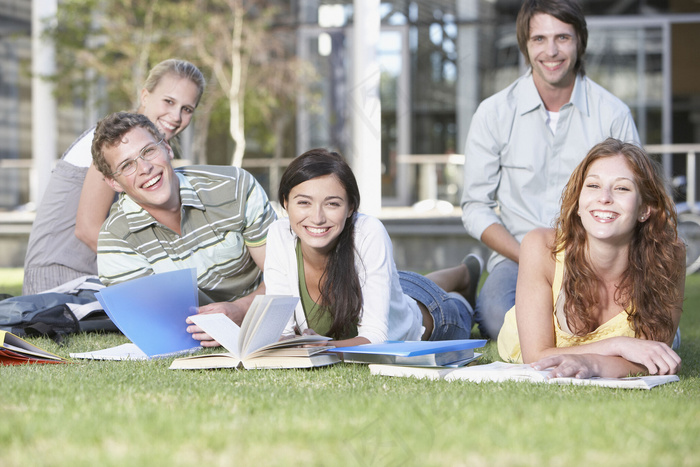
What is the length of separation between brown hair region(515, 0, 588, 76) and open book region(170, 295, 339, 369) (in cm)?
215

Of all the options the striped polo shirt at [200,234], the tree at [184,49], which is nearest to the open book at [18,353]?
the striped polo shirt at [200,234]

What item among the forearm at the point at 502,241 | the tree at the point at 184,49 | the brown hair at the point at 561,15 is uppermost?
the tree at the point at 184,49

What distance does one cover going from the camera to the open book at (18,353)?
9.62 feet

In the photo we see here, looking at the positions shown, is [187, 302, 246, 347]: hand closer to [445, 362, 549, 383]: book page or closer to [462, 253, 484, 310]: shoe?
[445, 362, 549, 383]: book page

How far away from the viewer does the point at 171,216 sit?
3.63m

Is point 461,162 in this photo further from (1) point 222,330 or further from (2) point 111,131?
(1) point 222,330

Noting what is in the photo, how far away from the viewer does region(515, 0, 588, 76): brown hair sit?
405 centimetres

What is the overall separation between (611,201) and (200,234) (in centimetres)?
179

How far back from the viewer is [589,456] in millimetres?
1688

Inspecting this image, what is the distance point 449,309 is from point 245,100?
32.1 ft

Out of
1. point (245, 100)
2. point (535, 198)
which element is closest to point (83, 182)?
point (535, 198)

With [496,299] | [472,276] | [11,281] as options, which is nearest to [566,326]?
[496,299]

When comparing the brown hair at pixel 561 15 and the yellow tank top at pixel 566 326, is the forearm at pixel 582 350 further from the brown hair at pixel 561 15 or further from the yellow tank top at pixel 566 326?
the brown hair at pixel 561 15

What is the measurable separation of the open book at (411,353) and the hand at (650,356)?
1.67ft
